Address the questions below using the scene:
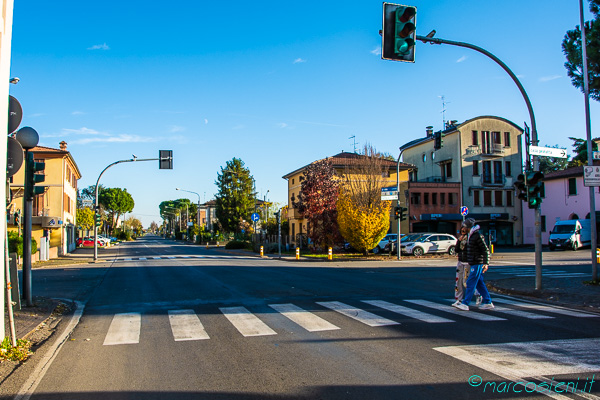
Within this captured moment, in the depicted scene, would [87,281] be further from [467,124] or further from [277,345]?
[467,124]

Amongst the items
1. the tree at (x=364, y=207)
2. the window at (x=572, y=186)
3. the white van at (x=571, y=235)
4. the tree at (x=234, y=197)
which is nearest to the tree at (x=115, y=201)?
the tree at (x=234, y=197)

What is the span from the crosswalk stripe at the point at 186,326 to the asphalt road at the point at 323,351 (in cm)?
2

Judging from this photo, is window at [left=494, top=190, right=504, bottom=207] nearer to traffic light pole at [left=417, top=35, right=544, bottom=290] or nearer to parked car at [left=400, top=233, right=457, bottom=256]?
parked car at [left=400, top=233, right=457, bottom=256]

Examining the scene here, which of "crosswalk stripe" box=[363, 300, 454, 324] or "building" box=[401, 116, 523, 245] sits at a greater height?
"building" box=[401, 116, 523, 245]

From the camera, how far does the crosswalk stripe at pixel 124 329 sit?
744 cm

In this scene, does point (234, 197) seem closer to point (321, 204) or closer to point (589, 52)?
point (321, 204)

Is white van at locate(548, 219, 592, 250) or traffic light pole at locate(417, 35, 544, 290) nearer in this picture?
traffic light pole at locate(417, 35, 544, 290)

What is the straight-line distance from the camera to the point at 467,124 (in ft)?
169

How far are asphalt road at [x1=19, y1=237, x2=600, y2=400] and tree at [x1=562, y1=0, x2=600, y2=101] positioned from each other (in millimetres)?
7003

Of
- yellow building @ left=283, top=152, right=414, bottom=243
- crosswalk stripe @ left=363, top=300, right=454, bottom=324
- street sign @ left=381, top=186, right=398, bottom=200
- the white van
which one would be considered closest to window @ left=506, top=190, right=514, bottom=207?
yellow building @ left=283, top=152, right=414, bottom=243

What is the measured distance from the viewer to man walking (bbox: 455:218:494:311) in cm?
938

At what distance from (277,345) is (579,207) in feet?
155

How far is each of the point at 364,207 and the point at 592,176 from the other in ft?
66.5

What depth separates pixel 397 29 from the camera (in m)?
8.86
